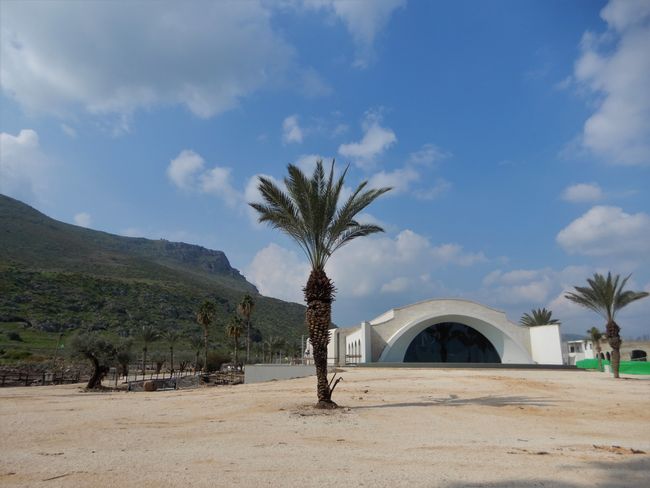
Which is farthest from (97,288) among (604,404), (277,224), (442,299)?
(604,404)

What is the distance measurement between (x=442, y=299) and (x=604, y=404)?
109ft

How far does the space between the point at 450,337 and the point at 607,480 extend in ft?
151

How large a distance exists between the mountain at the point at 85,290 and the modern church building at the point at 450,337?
140ft

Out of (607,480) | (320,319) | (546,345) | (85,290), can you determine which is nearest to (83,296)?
(85,290)

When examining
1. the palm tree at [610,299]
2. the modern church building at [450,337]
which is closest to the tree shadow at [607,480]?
the palm tree at [610,299]

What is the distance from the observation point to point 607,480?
7141mm

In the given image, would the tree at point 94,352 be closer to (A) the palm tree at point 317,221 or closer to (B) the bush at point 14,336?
(A) the palm tree at point 317,221

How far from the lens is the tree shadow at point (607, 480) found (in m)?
6.76

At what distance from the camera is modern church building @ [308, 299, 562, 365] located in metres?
49.2

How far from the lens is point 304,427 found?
1221 centimetres

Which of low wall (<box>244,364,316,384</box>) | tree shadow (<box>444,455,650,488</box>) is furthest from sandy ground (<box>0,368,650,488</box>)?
low wall (<box>244,364,316,384</box>)

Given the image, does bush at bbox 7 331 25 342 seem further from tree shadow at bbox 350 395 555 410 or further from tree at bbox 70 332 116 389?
tree shadow at bbox 350 395 555 410

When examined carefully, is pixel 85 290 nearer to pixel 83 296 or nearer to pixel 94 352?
pixel 83 296

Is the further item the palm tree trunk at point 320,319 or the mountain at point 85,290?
the mountain at point 85,290
